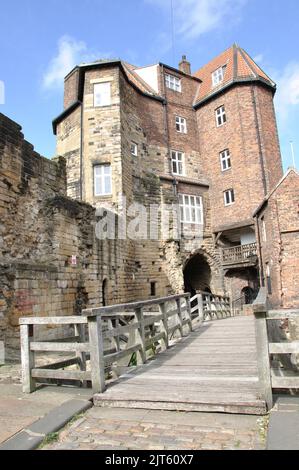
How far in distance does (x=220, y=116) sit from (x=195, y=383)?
21.9 metres

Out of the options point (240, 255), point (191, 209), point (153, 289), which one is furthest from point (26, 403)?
point (191, 209)

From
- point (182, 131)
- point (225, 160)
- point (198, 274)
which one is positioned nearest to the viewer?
point (225, 160)

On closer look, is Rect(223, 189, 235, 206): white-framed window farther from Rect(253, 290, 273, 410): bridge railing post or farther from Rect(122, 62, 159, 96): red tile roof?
Rect(253, 290, 273, 410): bridge railing post

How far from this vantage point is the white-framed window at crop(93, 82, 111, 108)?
62.9ft

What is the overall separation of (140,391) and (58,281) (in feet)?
22.2

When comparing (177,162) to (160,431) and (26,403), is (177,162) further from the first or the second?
(160,431)

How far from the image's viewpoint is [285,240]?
15938 millimetres

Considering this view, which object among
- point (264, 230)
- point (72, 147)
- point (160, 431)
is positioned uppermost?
point (72, 147)

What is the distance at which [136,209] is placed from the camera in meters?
19.4

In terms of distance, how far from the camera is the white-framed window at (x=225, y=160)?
23.0 meters

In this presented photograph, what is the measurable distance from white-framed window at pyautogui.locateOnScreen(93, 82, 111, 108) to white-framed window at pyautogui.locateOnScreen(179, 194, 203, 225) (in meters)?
7.22

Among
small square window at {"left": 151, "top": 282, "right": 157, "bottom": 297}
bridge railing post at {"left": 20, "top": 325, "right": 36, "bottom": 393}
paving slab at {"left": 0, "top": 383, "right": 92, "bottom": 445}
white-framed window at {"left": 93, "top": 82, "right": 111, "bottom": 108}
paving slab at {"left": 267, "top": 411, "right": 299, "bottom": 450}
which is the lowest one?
paving slab at {"left": 267, "top": 411, "right": 299, "bottom": 450}

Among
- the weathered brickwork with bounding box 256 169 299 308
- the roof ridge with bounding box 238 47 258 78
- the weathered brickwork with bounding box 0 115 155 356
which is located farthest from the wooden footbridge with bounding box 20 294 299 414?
the roof ridge with bounding box 238 47 258 78

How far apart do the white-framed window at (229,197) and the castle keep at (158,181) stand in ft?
0.29
